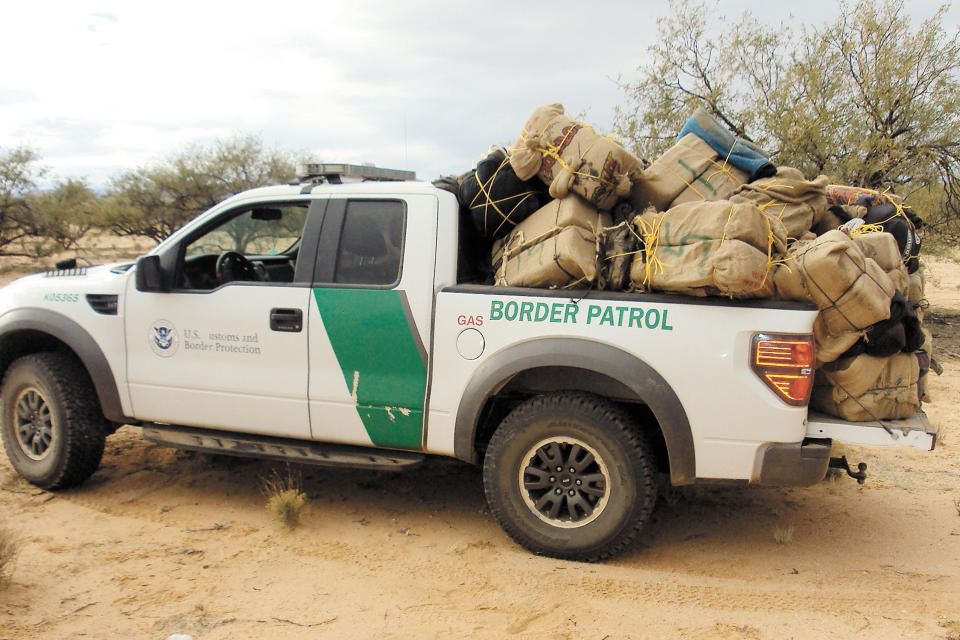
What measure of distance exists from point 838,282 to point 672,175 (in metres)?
1.20

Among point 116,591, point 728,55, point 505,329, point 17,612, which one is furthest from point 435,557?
point 728,55

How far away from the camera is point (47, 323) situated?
15.0 feet

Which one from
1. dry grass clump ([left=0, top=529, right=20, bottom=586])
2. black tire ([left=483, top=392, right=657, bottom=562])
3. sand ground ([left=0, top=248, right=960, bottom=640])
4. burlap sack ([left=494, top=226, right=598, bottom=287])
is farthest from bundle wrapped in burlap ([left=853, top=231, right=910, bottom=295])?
dry grass clump ([left=0, top=529, right=20, bottom=586])

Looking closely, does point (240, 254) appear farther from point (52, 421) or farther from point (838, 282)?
point (838, 282)

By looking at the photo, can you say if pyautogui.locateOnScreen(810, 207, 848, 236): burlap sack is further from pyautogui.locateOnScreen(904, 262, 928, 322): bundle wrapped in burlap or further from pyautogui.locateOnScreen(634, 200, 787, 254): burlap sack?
pyautogui.locateOnScreen(634, 200, 787, 254): burlap sack

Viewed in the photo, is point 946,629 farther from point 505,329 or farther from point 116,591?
point 116,591

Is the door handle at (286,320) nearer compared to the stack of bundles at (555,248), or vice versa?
the stack of bundles at (555,248)

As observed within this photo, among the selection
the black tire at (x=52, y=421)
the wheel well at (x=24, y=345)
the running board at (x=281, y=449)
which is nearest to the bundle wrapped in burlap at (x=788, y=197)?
the running board at (x=281, y=449)

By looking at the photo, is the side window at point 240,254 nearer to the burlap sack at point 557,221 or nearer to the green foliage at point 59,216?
the burlap sack at point 557,221

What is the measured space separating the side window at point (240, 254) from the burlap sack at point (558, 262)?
1.43 metres

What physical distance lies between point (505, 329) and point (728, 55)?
9.60 metres

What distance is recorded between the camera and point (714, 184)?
409cm

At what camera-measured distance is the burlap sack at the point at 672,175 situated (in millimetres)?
4086

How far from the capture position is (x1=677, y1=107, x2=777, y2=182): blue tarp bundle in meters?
4.10
